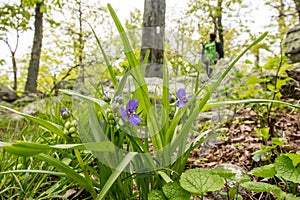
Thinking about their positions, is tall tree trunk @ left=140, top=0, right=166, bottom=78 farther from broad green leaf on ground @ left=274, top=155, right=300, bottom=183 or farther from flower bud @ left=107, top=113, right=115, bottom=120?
broad green leaf on ground @ left=274, top=155, right=300, bottom=183

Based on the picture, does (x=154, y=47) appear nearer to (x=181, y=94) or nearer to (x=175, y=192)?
(x=181, y=94)

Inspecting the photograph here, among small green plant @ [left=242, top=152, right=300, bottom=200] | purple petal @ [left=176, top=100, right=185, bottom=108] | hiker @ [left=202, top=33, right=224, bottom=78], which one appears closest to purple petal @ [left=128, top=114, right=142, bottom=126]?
purple petal @ [left=176, top=100, right=185, bottom=108]

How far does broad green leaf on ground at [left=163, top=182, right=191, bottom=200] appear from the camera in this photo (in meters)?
0.70

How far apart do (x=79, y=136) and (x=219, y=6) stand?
1015cm

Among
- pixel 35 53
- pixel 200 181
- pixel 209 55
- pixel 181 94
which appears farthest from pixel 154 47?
pixel 35 53

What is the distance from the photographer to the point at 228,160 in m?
1.54

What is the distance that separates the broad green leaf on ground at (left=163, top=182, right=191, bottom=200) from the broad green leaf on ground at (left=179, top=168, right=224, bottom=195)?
0.03 meters

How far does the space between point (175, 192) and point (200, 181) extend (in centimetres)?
8

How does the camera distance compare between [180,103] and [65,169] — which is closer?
[65,169]

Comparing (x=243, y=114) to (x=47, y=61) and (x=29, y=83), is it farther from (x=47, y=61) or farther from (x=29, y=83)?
(x=47, y=61)

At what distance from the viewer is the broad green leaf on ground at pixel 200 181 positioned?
0.68 meters

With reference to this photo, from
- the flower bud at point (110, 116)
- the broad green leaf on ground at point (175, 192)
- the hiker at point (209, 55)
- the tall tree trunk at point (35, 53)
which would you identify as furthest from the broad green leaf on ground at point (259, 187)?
the tall tree trunk at point (35, 53)

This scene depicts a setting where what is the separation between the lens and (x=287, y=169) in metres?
0.74

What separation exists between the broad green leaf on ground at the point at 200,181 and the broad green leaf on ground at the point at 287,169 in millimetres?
171
